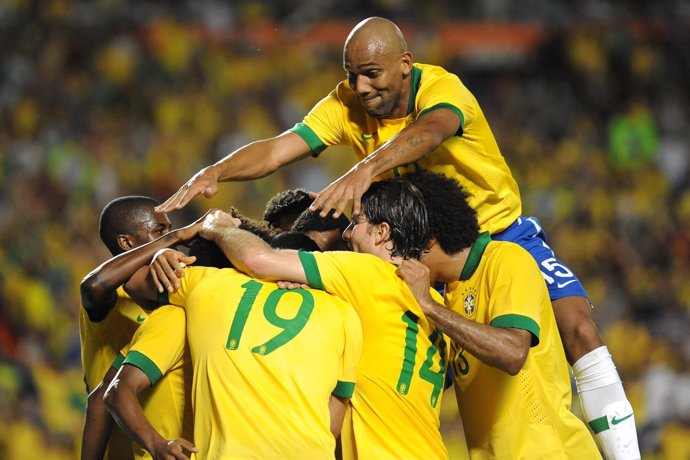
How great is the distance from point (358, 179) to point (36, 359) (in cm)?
579

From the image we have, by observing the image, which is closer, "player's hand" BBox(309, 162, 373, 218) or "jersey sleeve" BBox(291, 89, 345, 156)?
"player's hand" BBox(309, 162, 373, 218)

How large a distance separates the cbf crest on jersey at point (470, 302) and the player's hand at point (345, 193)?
1.70ft

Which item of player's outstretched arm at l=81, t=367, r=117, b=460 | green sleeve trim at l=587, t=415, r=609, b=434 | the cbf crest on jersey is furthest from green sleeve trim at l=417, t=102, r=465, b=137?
player's outstretched arm at l=81, t=367, r=117, b=460

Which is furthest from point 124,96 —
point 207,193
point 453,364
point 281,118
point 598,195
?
point 453,364

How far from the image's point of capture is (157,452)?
3207 mm

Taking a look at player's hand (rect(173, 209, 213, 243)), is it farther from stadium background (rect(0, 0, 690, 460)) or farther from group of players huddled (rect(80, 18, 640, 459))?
stadium background (rect(0, 0, 690, 460))

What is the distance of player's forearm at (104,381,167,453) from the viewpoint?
10.6 feet

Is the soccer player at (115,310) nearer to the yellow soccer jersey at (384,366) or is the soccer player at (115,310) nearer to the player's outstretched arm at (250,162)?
the player's outstretched arm at (250,162)

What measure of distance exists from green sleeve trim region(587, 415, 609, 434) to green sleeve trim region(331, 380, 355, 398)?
145cm

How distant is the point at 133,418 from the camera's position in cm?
325

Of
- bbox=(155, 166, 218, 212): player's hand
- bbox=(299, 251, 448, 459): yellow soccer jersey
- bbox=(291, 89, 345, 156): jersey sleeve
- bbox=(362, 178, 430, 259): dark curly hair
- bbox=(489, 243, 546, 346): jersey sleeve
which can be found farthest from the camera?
bbox=(291, 89, 345, 156): jersey sleeve

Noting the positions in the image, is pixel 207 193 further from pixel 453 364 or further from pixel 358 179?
pixel 453 364

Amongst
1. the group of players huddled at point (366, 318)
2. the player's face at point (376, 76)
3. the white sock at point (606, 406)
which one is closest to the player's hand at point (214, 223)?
the group of players huddled at point (366, 318)

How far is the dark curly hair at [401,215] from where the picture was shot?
3.61m
